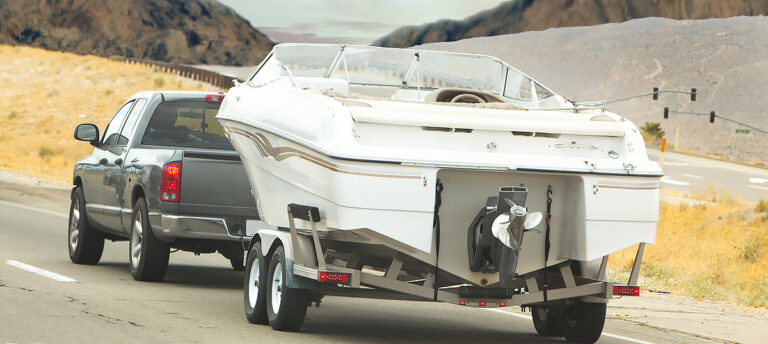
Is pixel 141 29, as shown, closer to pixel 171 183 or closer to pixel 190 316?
pixel 171 183

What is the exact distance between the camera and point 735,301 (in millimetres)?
14500

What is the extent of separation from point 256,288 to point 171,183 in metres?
2.26

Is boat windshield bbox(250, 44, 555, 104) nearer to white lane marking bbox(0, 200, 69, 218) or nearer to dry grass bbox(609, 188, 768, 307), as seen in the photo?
dry grass bbox(609, 188, 768, 307)

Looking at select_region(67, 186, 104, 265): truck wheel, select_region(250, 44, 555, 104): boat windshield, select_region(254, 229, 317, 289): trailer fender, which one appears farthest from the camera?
select_region(67, 186, 104, 265): truck wheel

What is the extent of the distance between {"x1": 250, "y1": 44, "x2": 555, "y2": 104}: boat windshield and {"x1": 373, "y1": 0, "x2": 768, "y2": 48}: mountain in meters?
46.0

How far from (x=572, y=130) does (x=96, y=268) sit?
7.06 meters

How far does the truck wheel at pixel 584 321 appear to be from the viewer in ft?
31.7

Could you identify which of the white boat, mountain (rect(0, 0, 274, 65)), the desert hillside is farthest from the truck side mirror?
mountain (rect(0, 0, 274, 65))

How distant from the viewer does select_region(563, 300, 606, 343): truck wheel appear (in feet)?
31.7

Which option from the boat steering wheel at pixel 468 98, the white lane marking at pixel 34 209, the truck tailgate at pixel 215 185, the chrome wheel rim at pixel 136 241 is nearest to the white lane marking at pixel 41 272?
the chrome wheel rim at pixel 136 241

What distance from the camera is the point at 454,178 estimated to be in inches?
337

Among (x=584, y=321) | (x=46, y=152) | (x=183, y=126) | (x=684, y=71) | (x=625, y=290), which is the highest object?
(x=684, y=71)

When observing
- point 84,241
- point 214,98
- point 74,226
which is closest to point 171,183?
point 214,98

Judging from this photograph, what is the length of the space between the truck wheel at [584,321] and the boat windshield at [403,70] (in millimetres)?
2185
